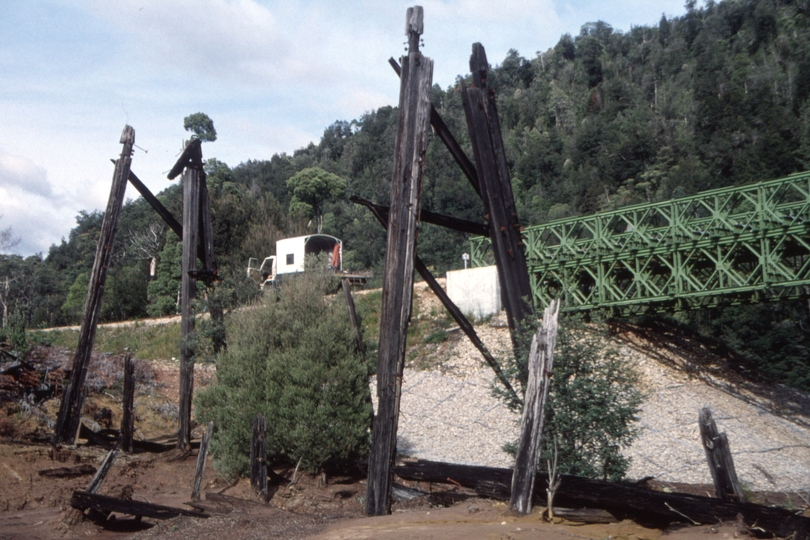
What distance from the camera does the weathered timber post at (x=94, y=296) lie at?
43.2 feet

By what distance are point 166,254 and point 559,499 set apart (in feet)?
123

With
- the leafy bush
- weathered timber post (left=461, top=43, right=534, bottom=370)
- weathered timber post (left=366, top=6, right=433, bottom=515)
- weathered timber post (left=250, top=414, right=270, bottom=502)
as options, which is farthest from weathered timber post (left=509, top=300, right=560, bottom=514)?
weathered timber post (left=250, top=414, right=270, bottom=502)

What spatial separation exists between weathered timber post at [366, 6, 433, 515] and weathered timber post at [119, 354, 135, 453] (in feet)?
21.6

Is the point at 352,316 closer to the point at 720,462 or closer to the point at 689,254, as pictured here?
the point at 720,462

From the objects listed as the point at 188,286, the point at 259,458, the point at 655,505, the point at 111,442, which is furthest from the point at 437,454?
the point at 655,505

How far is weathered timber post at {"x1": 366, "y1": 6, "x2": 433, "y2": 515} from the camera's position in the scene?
27.3ft

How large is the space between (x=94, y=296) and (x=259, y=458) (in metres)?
5.66

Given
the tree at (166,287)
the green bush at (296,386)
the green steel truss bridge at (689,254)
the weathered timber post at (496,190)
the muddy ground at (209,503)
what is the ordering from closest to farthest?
the muddy ground at (209,503) → the weathered timber post at (496,190) → the green bush at (296,386) → the green steel truss bridge at (689,254) → the tree at (166,287)

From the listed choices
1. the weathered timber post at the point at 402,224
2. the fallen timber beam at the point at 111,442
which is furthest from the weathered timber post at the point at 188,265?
the weathered timber post at the point at 402,224

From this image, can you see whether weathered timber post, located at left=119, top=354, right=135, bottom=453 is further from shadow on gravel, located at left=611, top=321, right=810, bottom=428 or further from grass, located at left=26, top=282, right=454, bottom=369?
shadow on gravel, located at left=611, top=321, right=810, bottom=428

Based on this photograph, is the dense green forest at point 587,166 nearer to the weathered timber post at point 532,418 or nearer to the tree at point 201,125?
the tree at point 201,125

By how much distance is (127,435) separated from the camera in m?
13.4

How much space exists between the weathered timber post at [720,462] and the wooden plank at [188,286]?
9.46m

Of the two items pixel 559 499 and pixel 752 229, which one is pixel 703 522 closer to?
pixel 559 499
